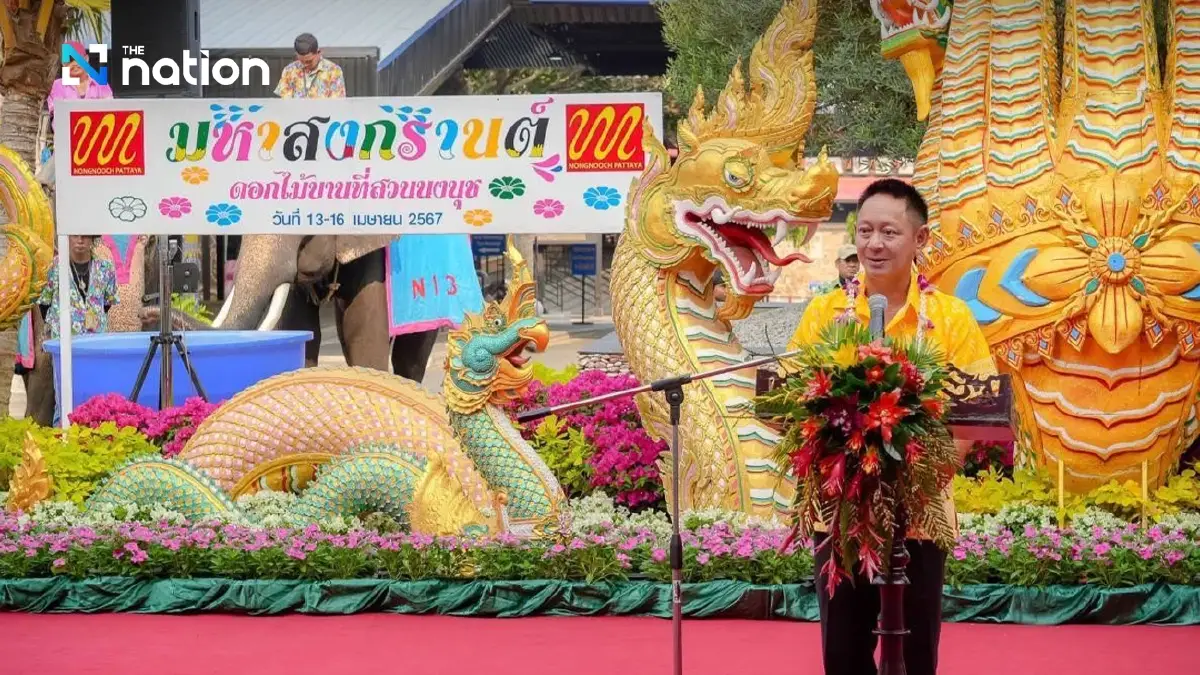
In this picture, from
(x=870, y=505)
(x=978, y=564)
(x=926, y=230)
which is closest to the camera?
(x=870, y=505)

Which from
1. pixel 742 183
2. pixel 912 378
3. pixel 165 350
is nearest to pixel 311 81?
pixel 165 350

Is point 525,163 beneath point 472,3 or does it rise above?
beneath

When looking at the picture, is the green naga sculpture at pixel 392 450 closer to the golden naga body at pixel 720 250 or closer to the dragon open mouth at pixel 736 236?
the golden naga body at pixel 720 250

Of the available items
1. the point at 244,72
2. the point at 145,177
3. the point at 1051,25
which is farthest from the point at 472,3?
the point at 1051,25

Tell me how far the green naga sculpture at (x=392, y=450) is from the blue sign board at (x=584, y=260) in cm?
1816

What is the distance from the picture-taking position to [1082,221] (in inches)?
257

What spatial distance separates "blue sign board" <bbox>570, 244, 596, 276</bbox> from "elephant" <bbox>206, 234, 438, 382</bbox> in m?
13.7

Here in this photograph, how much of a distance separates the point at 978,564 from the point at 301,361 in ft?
20.1

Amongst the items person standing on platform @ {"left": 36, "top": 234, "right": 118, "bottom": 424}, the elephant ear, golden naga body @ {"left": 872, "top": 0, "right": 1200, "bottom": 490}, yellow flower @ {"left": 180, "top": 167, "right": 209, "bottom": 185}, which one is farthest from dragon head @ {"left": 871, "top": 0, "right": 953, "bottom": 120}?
person standing on platform @ {"left": 36, "top": 234, "right": 118, "bottom": 424}

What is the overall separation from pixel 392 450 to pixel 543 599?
92cm

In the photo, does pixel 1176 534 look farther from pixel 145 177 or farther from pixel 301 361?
pixel 301 361

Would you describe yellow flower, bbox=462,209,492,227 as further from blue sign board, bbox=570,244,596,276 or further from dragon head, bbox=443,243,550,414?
blue sign board, bbox=570,244,596,276

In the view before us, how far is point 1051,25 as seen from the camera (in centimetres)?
688

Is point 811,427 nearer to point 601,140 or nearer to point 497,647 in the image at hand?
point 497,647
